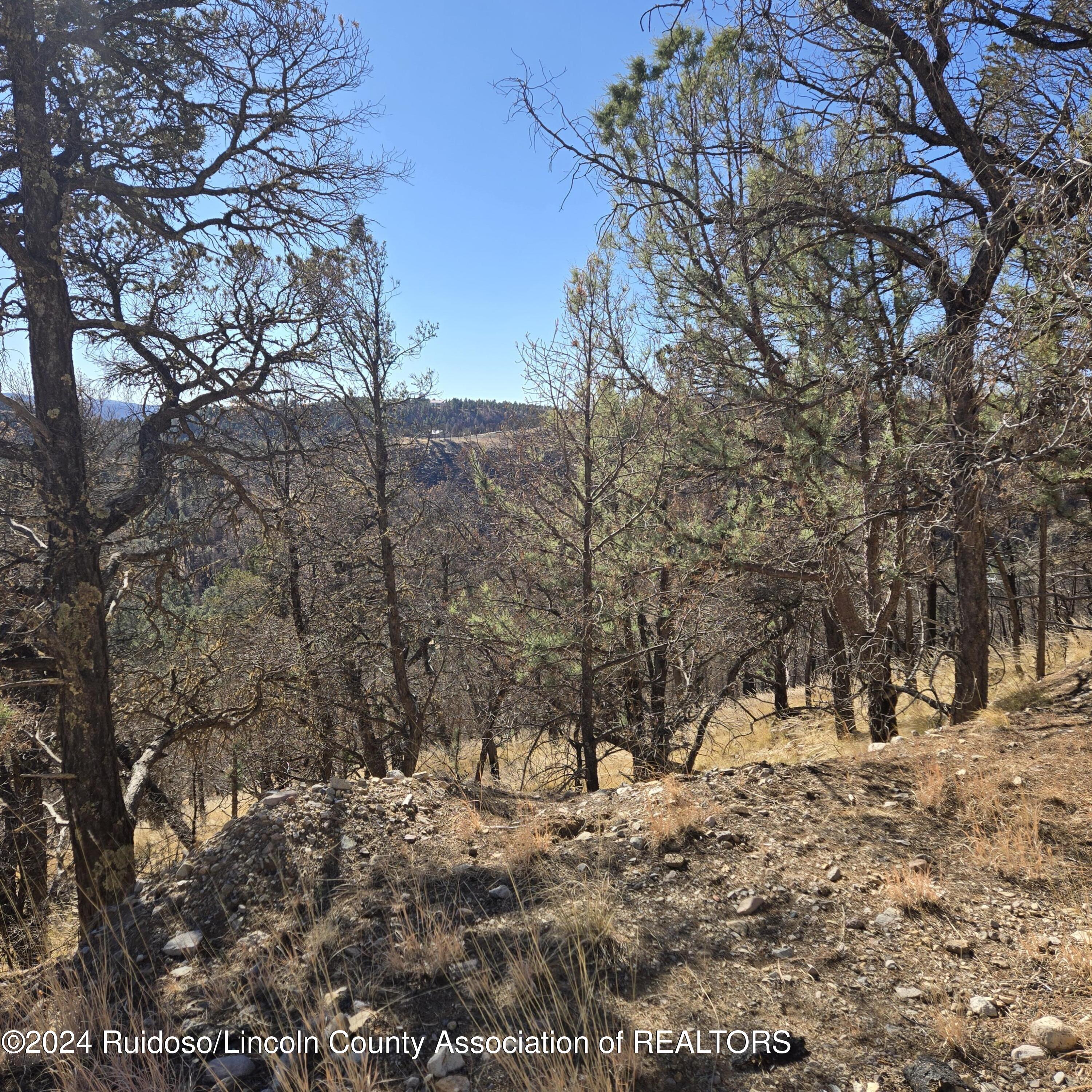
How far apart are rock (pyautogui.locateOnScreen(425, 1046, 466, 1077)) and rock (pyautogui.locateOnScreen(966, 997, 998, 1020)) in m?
1.81

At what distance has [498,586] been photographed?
10.8m

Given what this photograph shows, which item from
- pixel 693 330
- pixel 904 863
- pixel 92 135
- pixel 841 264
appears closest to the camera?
pixel 904 863

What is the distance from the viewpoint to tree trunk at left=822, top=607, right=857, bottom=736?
8180 millimetres

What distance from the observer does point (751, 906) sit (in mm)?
3111

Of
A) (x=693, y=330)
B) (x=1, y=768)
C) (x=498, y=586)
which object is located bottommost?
(x=1, y=768)

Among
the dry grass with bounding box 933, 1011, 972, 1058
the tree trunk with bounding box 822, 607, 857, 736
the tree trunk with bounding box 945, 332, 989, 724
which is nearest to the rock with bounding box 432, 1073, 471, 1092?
the dry grass with bounding box 933, 1011, 972, 1058

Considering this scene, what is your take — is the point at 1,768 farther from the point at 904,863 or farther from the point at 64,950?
the point at 904,863

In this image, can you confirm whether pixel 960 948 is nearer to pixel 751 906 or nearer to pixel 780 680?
pixel 751 906

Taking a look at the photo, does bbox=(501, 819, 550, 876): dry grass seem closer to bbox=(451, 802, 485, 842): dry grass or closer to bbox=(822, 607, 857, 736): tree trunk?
bbox=(451, 802, 485, 842): dry grass

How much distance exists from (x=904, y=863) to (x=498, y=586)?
793 cm

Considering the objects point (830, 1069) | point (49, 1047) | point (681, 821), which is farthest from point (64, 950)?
point (830, 1069)

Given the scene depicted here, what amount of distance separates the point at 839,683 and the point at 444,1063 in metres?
8.08

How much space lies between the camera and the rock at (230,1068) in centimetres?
235

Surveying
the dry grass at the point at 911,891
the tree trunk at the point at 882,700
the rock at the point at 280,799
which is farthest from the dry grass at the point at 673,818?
the tree trunk at the point at 882,700
